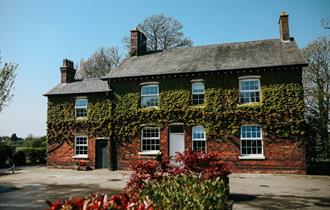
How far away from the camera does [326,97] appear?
2936 centimetres

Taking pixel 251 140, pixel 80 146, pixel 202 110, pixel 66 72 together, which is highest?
pixel 66 72

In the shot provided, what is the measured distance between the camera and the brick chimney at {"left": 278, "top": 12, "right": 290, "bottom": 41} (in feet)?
72.0

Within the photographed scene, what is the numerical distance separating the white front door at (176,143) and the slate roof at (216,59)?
465cm

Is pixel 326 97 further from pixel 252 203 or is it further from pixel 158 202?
pixel 158 202

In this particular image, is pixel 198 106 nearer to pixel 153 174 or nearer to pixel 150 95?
pixel 150 95

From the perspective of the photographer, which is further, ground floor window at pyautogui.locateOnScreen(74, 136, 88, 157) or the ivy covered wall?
ground floor window at pyautogui.locateOnScreen(74, 136, 88, 157)

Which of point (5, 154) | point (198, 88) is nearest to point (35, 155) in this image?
point (5, 154)

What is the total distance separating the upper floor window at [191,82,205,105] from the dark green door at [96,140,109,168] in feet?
26.5

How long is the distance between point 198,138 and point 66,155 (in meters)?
11.5

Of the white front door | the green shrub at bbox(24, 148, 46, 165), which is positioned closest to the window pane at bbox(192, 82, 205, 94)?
the white front door

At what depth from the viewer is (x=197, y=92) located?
21.0m

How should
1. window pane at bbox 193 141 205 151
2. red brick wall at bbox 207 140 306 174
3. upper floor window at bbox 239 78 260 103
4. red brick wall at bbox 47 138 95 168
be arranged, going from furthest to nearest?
red brick wall at bbox 47 138 95 168 → window pane at bbox 193 141 205 151 → upper floor window at bbox 239 78 260 103 → red brick wall at bbox 207 140 306 174

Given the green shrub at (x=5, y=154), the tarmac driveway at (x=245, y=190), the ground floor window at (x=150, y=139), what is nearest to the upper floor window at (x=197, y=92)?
the ground floor window at (x=150, y=139)

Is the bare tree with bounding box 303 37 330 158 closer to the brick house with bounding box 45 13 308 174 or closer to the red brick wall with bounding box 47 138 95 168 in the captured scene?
the brick house with bounding box 45 13 308 174
